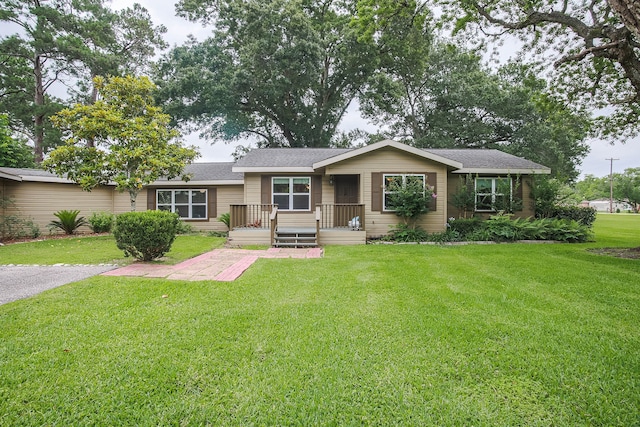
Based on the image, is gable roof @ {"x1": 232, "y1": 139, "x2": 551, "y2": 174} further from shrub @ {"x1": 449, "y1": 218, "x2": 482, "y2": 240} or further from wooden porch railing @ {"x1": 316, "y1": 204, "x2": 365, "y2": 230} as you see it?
shrub @ {"x1": 449, "y1": 218, "x2": 482, "y2": 240}

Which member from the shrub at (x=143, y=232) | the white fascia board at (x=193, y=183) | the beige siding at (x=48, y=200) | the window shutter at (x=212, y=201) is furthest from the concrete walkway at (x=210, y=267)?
the beige siding at (x=48, y=200)

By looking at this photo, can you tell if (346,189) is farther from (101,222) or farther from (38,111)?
(38,111)

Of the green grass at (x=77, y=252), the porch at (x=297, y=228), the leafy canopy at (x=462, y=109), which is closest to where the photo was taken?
the green grass at (x=77, y=252)

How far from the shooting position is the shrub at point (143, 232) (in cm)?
601

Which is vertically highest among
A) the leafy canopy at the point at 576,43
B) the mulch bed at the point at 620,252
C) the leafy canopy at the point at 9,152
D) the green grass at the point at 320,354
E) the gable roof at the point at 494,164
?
the leafy canopy at the point at 576,43

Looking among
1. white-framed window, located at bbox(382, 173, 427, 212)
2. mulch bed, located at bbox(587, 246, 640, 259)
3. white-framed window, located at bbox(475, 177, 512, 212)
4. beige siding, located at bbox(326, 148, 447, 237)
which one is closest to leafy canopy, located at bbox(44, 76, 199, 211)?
beige siding, located at bbox(326, 148, 447, 237)

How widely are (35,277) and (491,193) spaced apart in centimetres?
1439

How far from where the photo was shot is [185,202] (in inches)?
544

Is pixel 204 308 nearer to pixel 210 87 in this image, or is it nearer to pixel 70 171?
pixel 70 171

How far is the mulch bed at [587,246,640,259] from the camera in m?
7.65

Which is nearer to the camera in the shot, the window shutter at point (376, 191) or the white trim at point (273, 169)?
the window shutter at point (376, 191)

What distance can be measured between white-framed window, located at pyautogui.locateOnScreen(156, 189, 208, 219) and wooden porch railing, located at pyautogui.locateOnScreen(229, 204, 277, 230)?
3.55m

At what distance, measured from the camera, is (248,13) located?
58.6 feet

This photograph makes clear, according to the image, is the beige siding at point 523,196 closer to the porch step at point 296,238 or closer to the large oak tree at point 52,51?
the porch step at point 296,238
